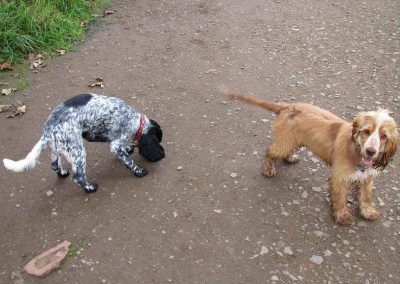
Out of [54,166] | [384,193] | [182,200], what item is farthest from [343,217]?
[54,166]

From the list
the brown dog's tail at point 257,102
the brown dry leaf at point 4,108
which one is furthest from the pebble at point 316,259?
the brown dry leaf at point 4,108

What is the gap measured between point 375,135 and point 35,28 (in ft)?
20.8

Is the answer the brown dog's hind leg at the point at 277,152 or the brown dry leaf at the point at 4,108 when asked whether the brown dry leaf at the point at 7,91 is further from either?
the brown dog's hind leg at the point at 277,152

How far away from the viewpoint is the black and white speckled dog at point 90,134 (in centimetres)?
439

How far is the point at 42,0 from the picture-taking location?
Answer: 7852 millimetres

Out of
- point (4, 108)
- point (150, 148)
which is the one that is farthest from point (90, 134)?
point (4, 108)

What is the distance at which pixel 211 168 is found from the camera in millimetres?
5051

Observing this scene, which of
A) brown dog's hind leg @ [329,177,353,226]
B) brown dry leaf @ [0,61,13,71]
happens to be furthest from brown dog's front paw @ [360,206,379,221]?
brown dry leaf @ [0,61,13,71]

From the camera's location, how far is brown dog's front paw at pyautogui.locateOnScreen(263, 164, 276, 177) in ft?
15.7

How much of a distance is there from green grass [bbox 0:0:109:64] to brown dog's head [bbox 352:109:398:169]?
229 inches

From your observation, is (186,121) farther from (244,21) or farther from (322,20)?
(322,20)

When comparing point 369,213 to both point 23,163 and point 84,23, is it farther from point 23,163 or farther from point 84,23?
point 84,23

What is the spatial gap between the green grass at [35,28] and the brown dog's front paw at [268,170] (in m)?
4.69

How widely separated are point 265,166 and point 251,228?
828 mm
